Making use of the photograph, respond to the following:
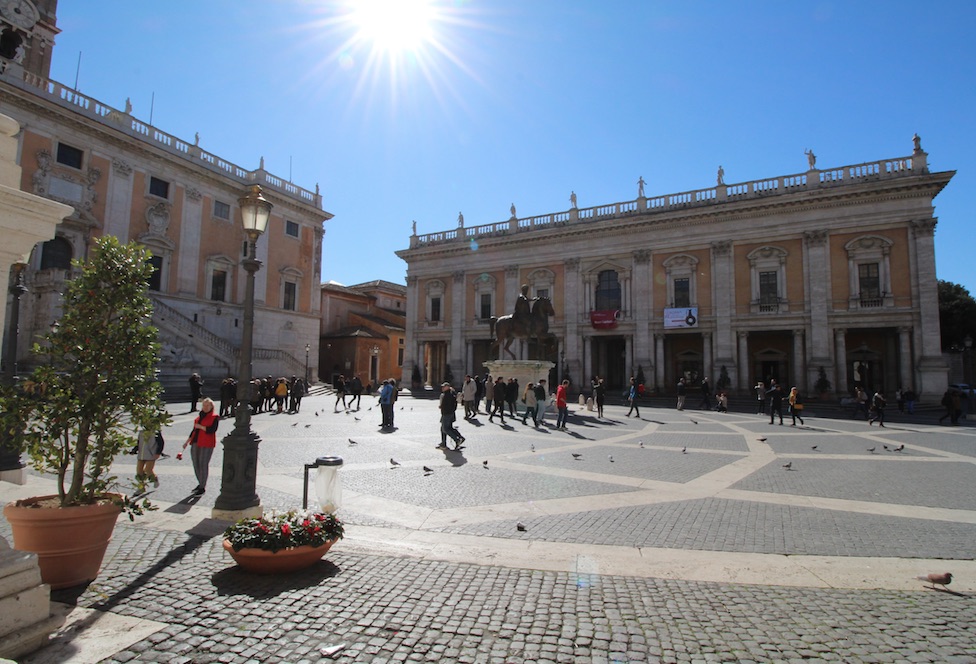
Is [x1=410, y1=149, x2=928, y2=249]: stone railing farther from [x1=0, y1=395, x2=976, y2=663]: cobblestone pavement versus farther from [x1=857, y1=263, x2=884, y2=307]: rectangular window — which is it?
[x1=0, y1=395, x2=976, y2=663]: cobblestone pavement

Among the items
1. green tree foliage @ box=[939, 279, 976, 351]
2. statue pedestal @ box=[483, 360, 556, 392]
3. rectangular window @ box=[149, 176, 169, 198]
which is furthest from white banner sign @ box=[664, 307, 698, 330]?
rectangular window @ box=[149, 176, 169, 198]

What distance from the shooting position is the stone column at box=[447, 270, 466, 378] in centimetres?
4287

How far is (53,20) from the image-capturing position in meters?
36.5

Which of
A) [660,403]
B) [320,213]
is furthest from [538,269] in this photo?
[320,213]

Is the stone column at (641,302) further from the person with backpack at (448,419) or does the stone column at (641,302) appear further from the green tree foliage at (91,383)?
the green tree foliage at (91,383)

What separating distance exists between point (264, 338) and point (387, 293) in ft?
71.3

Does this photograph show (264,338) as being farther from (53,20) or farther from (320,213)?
(53,20)

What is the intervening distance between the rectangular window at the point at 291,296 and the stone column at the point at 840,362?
37501 millimetres

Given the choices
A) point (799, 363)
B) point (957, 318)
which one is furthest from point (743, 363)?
point (957, 318)

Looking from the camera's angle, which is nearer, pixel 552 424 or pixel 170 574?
pixel 170 574

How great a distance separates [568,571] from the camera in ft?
16.2

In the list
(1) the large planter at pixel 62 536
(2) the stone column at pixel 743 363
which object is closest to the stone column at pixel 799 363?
(2) the stone column at pixel 743 363

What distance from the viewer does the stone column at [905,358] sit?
29.2 meters

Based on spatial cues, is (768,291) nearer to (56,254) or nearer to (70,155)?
(56,254)
